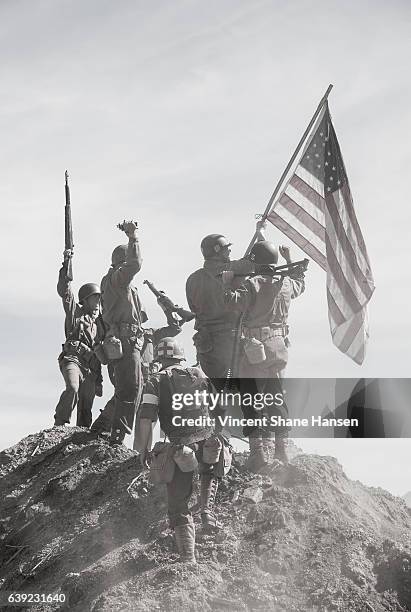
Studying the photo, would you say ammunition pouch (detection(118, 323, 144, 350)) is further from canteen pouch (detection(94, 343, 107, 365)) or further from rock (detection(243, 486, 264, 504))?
rock (detection(243, 486, 264, 504))

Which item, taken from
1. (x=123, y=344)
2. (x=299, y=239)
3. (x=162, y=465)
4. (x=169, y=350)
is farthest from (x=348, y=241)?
(x=162, y=465)

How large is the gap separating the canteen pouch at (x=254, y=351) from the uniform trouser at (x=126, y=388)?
1.94 m

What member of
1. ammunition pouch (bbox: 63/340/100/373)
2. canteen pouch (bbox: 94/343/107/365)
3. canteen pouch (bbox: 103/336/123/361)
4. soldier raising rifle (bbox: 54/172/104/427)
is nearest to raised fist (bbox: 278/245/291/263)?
canteen pouch (bbox: 103/336/123/361)

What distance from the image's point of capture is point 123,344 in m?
12.2

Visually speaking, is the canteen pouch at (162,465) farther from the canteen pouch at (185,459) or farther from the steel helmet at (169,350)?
the steel helmet at (169,350)

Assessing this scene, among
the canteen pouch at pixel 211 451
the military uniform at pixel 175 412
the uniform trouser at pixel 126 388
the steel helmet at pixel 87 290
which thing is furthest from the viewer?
the steel helmet at pixel 87 290

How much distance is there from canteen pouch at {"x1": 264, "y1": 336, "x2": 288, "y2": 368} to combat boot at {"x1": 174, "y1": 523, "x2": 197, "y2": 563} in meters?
2.71

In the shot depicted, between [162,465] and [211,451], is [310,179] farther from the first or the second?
[162,465]

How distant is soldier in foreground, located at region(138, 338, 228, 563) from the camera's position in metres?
8.98

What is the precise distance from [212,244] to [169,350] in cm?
231

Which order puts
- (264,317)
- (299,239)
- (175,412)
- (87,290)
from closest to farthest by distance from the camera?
(175,412) < (264,317) < (299,239) < (87,290)

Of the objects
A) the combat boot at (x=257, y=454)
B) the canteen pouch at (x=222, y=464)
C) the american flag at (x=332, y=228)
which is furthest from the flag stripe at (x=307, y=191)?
the canteen pouch at (x=222, y=464)

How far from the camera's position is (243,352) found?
36.5ft

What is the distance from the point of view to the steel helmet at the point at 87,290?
1461 cm
